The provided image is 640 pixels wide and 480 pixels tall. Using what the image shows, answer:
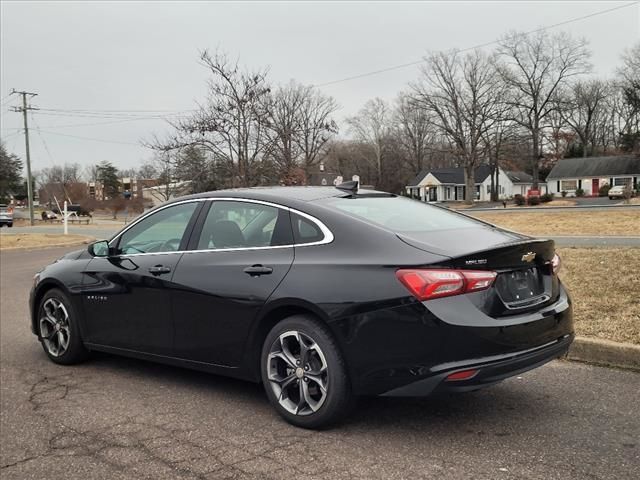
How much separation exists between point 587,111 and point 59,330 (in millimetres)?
91464

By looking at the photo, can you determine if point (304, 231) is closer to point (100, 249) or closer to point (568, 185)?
point (100, 249)

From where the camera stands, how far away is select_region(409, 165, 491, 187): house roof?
86312mm

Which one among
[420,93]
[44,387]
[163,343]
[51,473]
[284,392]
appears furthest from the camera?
[420,93]

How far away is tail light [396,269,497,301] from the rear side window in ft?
2.49

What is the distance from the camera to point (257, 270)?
393 cm

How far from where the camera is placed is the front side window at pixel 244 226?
4.07 meters

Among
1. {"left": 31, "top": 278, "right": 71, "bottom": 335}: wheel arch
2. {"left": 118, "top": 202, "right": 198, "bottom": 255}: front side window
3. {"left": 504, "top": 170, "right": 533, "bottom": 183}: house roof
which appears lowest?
{"left": 31, "top": 278, "right": 71, "bottom": 335}: wheel arch

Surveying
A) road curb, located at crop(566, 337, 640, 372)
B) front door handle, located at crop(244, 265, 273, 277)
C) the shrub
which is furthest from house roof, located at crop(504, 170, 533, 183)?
front door handle, located at crop(244, 265, 273, 277)

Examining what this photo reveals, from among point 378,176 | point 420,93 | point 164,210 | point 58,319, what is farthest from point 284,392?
point 378,176

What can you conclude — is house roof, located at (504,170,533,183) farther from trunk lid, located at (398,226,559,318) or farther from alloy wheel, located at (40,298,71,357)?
trunk lid, located at (398,226,559,318)

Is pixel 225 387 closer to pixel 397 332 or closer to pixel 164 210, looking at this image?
pixel 164 210

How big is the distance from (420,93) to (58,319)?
59986 mm

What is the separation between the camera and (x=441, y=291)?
3.27m

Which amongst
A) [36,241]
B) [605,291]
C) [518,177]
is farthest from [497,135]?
[605,291]
